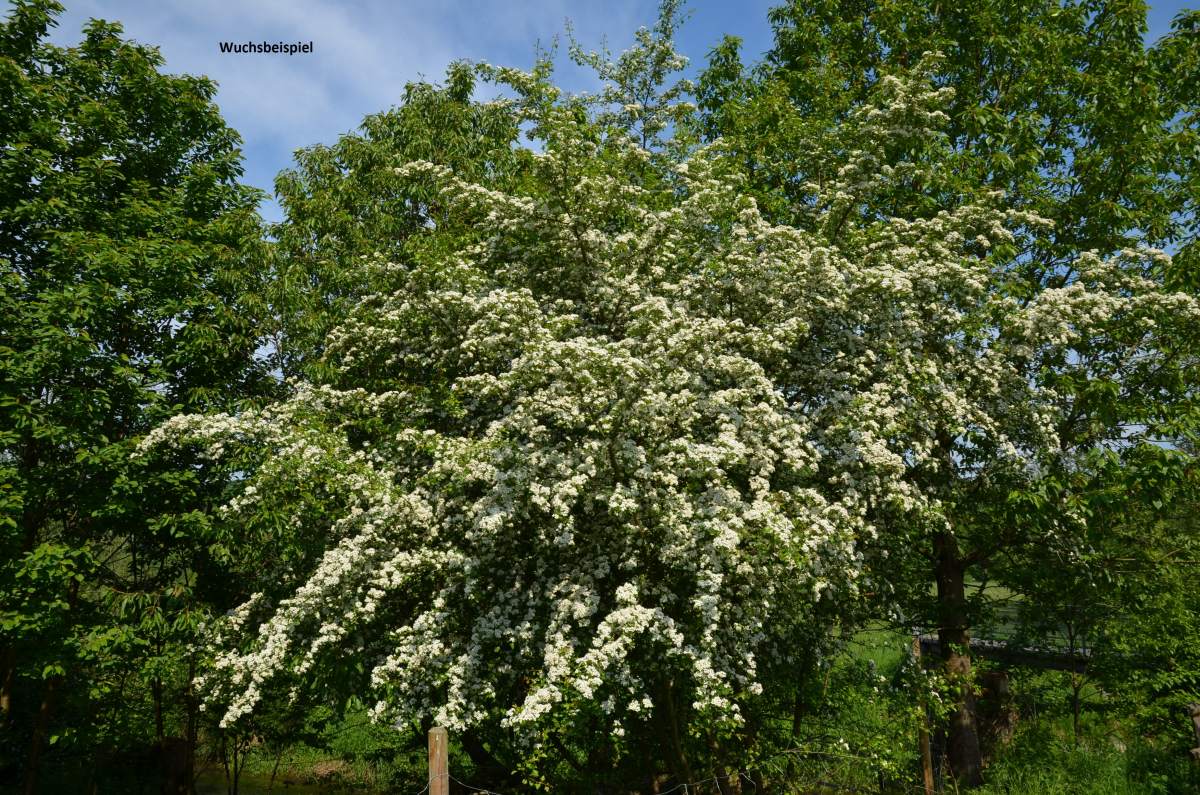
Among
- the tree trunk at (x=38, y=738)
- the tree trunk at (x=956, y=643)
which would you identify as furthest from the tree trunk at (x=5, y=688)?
the tree trunk at (x=956, y=643)

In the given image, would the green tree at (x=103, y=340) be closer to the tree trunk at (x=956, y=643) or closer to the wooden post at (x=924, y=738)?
the wooden post at (x=924, y=738)

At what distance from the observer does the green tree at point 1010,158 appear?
12.9 metres

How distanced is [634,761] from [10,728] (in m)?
13.9

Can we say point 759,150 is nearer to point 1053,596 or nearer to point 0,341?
point 1053,596

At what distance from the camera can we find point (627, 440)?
950 centimetres

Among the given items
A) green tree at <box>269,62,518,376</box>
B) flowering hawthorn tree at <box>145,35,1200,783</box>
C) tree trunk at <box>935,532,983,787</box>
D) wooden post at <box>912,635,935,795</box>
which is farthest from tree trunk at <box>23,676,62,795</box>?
tree trunk at <box>935,532,983,787</box>

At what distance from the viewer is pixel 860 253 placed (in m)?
13.7

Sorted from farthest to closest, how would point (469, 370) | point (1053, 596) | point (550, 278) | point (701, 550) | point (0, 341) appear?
point (1053, 596) → point (550, 278) → point (469, 370) → point (0, 341) → point (701, 550)

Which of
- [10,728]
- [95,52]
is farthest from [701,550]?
[10,728]

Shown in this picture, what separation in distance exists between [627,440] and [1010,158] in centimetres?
1172

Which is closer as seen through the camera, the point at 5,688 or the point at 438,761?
the point at 438,761

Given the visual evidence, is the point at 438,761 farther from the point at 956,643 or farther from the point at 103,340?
the point at 956,643

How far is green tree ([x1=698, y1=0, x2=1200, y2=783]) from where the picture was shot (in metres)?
12.9

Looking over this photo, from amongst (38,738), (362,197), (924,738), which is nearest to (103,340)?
(362,197)
